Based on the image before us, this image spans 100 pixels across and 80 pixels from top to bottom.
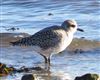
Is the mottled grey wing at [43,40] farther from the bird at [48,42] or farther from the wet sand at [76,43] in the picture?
the wet sand at [76,43]

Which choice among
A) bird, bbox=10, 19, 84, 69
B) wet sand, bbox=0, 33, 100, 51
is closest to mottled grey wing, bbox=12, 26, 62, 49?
bird, bbox=10, 19, 84, 69

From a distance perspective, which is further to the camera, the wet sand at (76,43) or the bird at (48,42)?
the wet sand at (76,43)

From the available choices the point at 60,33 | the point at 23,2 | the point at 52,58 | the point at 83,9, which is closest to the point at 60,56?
the point at 52,58

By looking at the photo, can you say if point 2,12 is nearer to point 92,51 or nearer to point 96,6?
point 96,6

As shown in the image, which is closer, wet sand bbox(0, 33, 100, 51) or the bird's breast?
the bird's breast

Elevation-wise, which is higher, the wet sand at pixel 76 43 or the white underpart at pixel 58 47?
the white underpart at pixel 58 47

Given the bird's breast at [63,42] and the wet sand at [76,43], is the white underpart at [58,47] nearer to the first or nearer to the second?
the bird's breast at [63,42]

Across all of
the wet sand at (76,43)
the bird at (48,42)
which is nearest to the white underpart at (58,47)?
the bird at (48,42)

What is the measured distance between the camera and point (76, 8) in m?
14.9

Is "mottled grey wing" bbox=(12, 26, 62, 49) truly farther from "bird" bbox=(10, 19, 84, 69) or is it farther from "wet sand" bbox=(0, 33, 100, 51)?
"wet sand" bbox=(0, 33, 100, 51)

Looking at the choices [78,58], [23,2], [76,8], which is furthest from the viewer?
[23,2]

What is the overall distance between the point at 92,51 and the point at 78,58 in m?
0.72

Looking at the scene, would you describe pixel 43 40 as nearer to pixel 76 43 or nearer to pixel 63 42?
pixel 63 42

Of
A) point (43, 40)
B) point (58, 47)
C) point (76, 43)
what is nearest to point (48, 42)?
point (43, 40)
